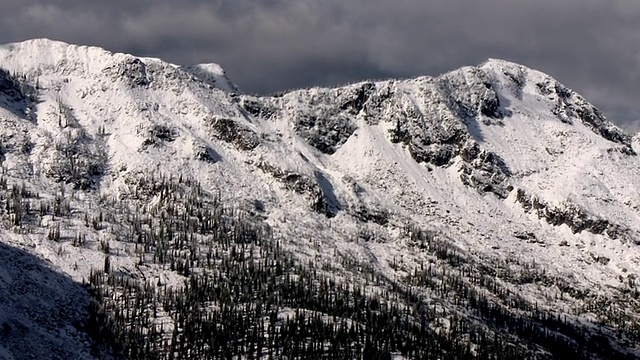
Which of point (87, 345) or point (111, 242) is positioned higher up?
point (111, 242)

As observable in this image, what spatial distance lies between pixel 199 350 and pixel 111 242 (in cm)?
6551

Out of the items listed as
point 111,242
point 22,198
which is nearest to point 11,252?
point 111,242

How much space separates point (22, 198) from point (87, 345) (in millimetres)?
95468

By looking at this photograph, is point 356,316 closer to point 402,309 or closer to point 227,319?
point 402,309

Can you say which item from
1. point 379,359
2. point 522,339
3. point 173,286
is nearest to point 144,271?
point 173,286

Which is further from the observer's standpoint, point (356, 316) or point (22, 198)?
point (22, 198)

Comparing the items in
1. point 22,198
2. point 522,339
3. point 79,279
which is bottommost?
point 522,339

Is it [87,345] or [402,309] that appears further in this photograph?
[402,309]

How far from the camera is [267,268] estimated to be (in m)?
189

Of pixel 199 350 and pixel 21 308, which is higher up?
pixel 21 308

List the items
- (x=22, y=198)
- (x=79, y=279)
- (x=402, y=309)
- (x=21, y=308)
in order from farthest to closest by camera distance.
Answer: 1. (x=22, y=198)
2. (x=402, y=309)
3. (x=79, y=279)
4. (x=21, y=308)

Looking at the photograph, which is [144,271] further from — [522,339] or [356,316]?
[522,339]

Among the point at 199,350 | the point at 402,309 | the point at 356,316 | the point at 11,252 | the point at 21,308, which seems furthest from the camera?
the point at 402,309

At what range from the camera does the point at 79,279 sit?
153500 mm
